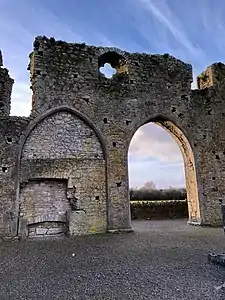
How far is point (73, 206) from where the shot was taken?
8.96 meters

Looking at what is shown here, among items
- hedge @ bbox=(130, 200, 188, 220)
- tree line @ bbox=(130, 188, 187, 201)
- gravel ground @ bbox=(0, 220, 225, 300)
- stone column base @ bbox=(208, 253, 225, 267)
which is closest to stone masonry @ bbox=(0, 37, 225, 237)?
gravel ground @ bbox=(0, 220, 225, 300)

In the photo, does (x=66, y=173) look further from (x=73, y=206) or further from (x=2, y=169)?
(x=2, y=169)

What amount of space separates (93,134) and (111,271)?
6047 millimetres

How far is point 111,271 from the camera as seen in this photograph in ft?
14.5

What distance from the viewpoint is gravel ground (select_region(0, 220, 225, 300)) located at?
3.40m

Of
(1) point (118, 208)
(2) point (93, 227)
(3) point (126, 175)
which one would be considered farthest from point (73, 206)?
(3) point (126, 175)

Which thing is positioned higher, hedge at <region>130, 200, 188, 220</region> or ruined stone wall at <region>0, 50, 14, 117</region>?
ruined stone wall at <region>0, 50, 14, 117</region>

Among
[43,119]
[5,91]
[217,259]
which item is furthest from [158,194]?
[217,259]

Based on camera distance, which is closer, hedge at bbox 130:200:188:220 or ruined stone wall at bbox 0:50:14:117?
ruined stone wall at bbox 0:50:14:117

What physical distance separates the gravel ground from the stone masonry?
178 cm

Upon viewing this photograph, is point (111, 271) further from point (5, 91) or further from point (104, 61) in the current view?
point (104, 61)

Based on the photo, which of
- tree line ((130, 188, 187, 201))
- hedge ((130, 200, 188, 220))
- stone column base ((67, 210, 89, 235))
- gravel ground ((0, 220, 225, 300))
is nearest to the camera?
gravel ground ((0, 220, 225, 300))

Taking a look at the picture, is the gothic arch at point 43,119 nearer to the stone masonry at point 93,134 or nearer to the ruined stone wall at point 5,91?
the stone masonry at point 93,134

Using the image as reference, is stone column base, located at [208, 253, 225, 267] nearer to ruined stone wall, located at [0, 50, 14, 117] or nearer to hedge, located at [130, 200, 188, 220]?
ruined stone wall, located at [0, 50, 14, 117]
